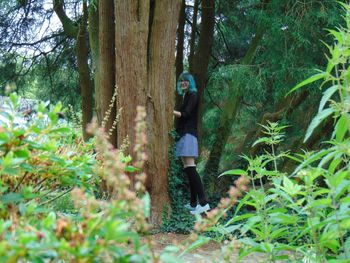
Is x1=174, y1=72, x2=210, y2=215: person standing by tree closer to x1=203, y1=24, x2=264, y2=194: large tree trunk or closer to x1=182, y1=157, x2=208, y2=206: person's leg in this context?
x1=182, y1=157, x2=208, y2=206: person's leg

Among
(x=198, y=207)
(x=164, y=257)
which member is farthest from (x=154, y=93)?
(x=164, y=257)

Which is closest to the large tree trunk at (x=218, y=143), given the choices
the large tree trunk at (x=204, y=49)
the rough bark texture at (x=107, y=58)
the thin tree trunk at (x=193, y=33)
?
the large tree trunk at (x=204, y=49)

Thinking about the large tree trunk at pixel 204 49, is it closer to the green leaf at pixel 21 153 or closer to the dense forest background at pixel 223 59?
the dense forest background at pixel 223 59

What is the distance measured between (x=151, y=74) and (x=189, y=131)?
1.08m

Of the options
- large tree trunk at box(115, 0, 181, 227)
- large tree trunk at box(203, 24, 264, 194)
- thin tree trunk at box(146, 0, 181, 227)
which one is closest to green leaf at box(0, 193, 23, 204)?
large tree trunk at box(115, 0, 181, 227)

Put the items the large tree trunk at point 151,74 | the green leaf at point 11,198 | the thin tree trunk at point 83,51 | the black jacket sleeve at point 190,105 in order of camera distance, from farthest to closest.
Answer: the thin tree trunk at point 83,51 < the black jacket sleeve at point 190,105 < the large tree trunk at point 151,74 < the green leaf at point 11,198

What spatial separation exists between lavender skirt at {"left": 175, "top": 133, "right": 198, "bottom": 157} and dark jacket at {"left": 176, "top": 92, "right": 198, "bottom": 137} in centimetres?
6

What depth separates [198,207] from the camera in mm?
7820

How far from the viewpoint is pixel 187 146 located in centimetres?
751

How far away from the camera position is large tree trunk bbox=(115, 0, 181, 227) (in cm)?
667

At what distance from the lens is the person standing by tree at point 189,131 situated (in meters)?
7.34

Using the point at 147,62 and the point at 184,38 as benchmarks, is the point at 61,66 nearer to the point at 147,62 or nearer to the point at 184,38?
the point at 184,38

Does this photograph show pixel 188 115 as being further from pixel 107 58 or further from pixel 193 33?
pixel 193 33

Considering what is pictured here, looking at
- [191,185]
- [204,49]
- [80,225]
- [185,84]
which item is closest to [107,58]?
[185,84]
